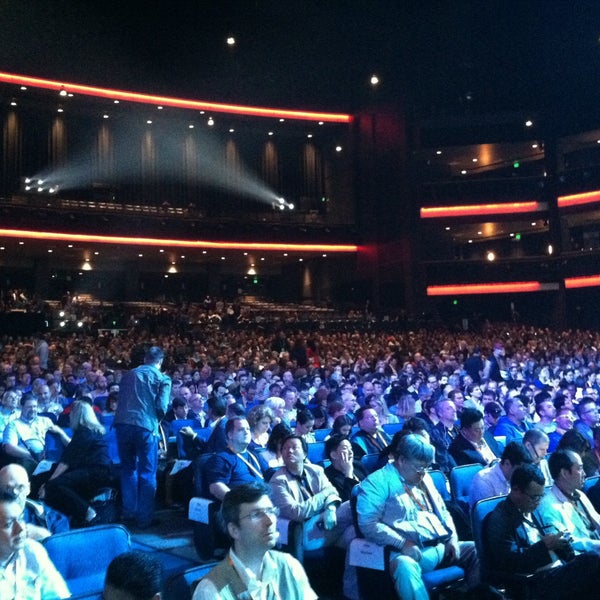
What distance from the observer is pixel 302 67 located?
29.5 m

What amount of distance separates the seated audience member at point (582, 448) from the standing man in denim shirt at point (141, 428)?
3139 millimetres

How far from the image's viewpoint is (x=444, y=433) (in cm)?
657

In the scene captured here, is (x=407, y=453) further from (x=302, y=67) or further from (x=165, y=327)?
(x=302, y=67)

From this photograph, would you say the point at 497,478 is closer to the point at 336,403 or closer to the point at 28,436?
the point at 336,403

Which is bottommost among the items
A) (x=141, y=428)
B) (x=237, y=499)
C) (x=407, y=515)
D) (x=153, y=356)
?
(x=407, y=515)

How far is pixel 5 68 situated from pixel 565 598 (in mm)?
26494

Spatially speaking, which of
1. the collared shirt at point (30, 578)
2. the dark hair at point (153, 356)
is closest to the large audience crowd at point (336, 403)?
the dark hair at point (153, 356)

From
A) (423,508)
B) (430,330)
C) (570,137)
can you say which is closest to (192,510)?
(423,508)

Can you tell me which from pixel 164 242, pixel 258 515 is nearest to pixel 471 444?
pixel 258 515

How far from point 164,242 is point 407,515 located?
25.1 m

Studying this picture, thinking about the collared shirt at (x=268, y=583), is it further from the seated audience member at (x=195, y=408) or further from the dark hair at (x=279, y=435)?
the seated audience member at (x=195, y=408)

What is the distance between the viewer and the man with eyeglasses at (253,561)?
238 centimetres

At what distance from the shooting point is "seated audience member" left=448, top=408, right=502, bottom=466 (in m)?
5.49

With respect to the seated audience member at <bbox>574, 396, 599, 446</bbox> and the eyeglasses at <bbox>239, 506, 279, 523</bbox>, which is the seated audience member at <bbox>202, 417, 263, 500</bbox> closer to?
the eyeglasses at <bbox>239, 506, 279, 523</bbox>
